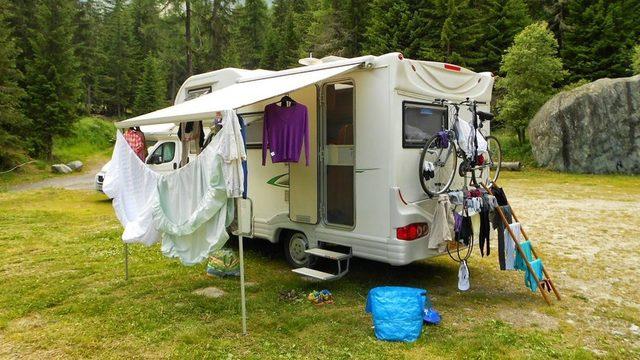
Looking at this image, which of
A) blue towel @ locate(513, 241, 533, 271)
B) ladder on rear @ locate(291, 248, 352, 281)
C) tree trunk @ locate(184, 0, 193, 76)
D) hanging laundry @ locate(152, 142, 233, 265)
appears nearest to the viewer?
hanging laundry @ locate(152, 142, 233, 265)

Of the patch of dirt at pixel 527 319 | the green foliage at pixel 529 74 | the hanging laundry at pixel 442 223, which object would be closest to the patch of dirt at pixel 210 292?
the hanging laundry at pixel 442 223

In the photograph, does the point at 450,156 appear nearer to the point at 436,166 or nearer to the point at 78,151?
the point at 436,166

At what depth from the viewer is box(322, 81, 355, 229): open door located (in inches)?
212

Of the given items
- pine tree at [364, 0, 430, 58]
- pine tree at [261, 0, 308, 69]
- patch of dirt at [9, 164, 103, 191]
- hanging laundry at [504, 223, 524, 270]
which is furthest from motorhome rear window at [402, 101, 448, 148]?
pine tree at [261, 0, 308, 69]

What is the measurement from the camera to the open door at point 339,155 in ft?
17.7

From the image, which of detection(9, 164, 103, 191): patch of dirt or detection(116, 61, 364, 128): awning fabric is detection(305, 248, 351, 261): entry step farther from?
detection(9, 164, 103, 191): patch of dirt

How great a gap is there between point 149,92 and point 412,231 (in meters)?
31.9

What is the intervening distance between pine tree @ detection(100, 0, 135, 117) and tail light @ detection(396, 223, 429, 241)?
36.7 metres

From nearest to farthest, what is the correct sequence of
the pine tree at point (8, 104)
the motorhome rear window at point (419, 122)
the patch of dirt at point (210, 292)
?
the motorhome rear window at point (419, 122), the patch of dirt at point (210, 292), the pine tree at point (8, 104)

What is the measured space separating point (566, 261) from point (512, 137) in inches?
662

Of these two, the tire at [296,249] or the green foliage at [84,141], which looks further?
the green foliage at [84,141]

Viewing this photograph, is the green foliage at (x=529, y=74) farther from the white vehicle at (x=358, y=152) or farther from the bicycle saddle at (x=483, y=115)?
the bicycle saddle at (x=483, y=115)

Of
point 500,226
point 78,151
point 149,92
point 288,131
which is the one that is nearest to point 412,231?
point 500,226

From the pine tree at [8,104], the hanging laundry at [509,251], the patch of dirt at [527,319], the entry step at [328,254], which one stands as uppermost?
the pine tree at [8,104]
